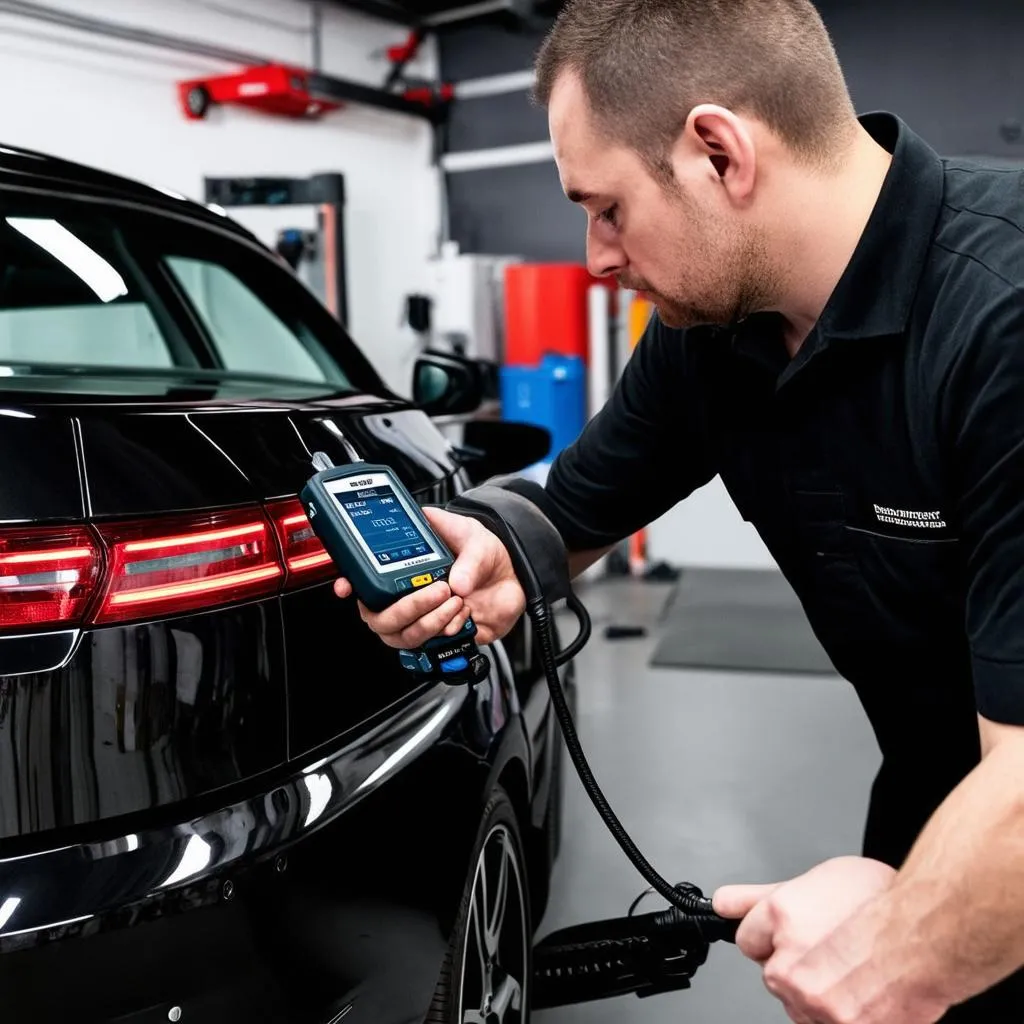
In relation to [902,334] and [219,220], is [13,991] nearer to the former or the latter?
[902,334]

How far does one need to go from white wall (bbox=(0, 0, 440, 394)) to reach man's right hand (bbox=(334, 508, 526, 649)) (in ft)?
16.6

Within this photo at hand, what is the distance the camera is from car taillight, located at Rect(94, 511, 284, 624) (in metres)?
1.09

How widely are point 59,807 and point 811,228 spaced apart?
0.98m

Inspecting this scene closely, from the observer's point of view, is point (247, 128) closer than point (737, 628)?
No

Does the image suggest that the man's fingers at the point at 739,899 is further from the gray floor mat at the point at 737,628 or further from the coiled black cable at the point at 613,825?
the gray floor mat at the point at 737,628

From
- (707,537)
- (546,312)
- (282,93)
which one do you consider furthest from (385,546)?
(707,537)

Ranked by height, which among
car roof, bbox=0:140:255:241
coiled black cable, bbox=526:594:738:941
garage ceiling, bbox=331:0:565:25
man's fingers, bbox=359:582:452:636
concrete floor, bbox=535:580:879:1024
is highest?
garage ceiling, bbox=331:0:565:25

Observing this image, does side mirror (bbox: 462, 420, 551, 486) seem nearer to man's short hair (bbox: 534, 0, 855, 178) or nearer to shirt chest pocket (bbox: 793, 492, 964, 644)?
shirt chest pocket (bbox: 793, 492, 964, 644)

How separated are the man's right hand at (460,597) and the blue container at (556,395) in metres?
Answer: 5.68

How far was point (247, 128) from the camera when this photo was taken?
737 centimetres

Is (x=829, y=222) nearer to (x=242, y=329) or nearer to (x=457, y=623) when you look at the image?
(x=457, y=623)

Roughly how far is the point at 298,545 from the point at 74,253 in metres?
0.98

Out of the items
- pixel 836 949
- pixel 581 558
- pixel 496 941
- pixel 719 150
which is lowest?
pixel 496 941

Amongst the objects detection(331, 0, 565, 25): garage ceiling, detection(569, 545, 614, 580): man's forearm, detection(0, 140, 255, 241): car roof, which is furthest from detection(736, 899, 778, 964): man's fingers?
detection(331, 0, 565, 25): garage ceiling
